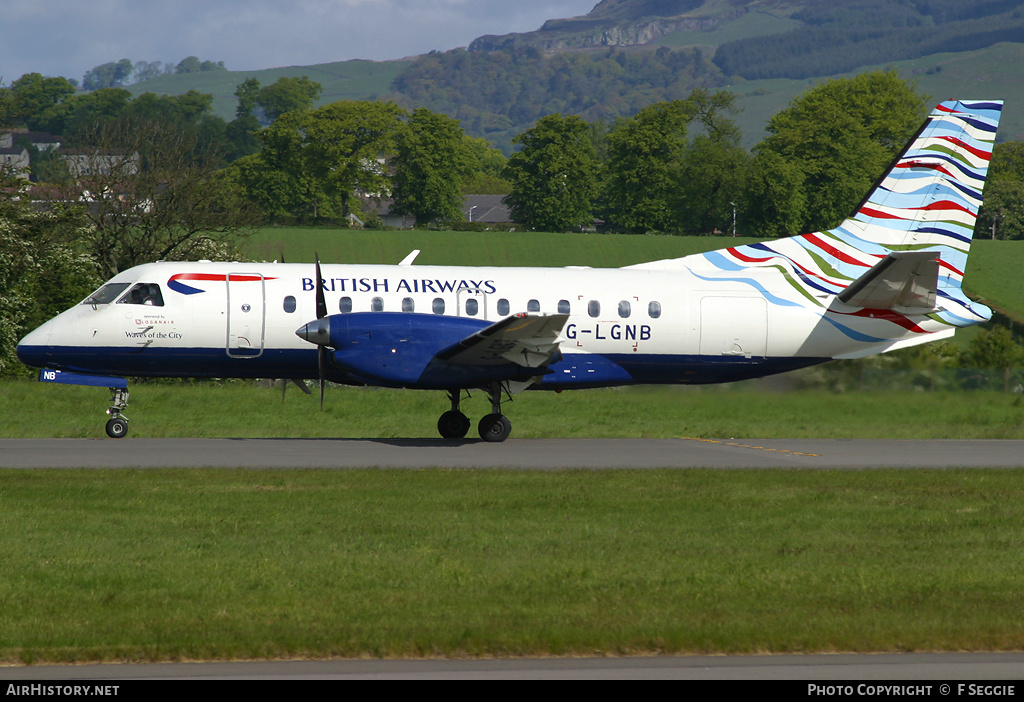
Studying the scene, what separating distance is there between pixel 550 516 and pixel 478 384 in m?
8.17

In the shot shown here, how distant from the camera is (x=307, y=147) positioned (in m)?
134

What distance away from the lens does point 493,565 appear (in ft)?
38.0

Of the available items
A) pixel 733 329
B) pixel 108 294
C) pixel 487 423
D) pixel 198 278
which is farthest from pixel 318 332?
pixel 733 329

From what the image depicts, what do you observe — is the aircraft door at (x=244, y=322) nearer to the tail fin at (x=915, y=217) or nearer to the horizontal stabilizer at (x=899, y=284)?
the tail fin at (x=915, y=217)

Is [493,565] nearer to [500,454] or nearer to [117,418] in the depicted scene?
[500,454]

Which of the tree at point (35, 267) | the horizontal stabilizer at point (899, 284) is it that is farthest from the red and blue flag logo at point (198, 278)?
the tree at point (35, 267)

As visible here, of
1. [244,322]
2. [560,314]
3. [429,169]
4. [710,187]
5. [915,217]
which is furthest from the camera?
[429,169]

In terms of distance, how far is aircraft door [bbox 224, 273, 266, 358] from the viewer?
22.3 metres

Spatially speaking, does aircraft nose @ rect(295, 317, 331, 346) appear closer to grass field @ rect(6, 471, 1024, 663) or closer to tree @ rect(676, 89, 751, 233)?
grass field @ rect(6, 471, 1024, 663)

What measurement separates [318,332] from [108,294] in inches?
190

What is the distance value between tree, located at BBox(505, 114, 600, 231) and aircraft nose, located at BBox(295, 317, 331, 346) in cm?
10541

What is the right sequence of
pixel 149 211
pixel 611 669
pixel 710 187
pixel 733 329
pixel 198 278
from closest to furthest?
pixel 611 669, pixel 198 278, pixel 733 329, pixel 149 211, pixel 710 187

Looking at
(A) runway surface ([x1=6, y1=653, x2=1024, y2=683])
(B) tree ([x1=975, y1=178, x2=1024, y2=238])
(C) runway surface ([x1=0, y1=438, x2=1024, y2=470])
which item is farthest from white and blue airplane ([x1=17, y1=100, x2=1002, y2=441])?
(B) tree ([x1=975, y1=178, x2=1024, y2=238])

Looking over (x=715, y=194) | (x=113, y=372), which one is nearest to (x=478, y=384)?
(x=113, y=372)
